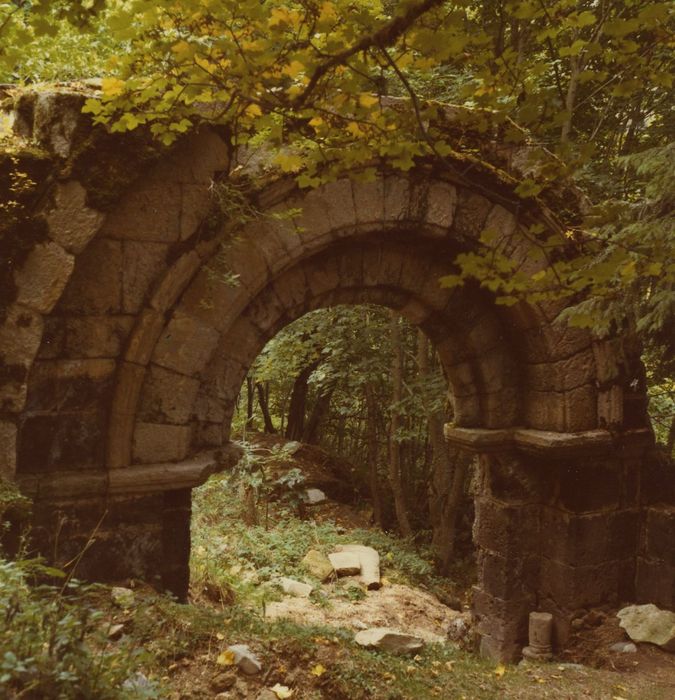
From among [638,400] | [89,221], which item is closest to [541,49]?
[638,400]

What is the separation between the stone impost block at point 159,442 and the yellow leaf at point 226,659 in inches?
46.1

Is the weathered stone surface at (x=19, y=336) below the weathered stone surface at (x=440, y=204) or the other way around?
below

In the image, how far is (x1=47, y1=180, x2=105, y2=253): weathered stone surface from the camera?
3213 mm

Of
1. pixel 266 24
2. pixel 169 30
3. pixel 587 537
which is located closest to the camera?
pixel 266 24

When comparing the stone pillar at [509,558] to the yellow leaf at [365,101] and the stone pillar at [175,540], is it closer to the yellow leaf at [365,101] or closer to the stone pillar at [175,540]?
the stone pillar at [175,540]

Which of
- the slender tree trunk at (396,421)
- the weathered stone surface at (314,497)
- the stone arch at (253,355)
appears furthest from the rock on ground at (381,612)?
the weathered stone surface at (314,497)

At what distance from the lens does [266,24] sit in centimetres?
244

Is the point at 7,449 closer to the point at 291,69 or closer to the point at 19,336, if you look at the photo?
the point at 19,336

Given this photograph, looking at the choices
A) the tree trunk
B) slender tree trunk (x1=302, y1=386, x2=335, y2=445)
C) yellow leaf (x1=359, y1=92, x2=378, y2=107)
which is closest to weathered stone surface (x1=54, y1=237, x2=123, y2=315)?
yellow leaf (x1=359, y1=92, x2=378, y2=107)

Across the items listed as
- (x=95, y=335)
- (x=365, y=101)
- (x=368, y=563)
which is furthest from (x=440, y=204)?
(x=368, y=563)

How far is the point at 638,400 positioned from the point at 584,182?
2.60 metres

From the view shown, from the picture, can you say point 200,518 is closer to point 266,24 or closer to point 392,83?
A: point 392,83

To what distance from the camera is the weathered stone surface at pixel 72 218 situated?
321 cm

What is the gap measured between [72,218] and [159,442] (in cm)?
132
